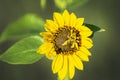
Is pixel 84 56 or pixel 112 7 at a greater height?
pixel 112 7

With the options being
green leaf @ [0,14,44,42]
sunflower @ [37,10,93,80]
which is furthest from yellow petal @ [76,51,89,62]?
green leaf @ [0,14,44,42]

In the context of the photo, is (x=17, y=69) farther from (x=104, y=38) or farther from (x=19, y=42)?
(x=104, y=38)

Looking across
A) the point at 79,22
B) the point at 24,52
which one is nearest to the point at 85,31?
the point at 79,22

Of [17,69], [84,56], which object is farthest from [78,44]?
[17,69]

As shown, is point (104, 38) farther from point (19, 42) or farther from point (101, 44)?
point (19, 42)

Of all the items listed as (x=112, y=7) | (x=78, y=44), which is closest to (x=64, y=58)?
(x=78, y=44)

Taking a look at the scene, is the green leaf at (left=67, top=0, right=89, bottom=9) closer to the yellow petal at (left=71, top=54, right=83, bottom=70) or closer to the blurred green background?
the blurred green background
